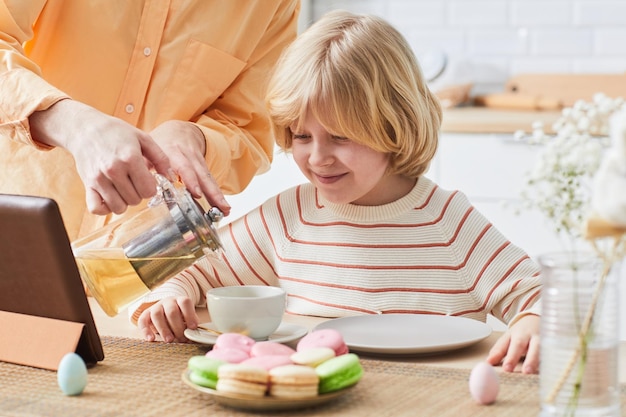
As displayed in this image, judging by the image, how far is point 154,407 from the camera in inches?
37.6

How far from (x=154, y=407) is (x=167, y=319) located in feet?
1.05

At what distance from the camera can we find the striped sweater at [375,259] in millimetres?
1545

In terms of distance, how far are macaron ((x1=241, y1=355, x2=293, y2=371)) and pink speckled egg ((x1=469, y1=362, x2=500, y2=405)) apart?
0.66 ft

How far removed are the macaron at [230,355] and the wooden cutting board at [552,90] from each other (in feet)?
8.55

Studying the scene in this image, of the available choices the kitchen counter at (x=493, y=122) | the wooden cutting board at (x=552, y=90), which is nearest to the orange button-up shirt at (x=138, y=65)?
the kitchen counter at (x=493, y=122)

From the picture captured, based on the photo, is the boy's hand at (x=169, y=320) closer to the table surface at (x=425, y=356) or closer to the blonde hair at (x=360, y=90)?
the table surface at (x=425, y=356)

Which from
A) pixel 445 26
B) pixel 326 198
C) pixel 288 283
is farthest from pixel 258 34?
pixel 445 26

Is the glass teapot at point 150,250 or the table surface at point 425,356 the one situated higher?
the glass teapot at point 150,250

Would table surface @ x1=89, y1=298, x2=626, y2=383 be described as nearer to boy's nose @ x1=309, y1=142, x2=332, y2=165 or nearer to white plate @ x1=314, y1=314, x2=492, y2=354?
white plate @ x1=314, y1=314, x2=492, y2=354

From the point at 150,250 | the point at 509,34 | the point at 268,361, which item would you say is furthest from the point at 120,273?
the point at 509,34

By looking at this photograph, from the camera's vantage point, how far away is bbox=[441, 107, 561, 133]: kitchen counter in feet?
9.90

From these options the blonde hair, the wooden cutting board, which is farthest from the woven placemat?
the wooden cutting board

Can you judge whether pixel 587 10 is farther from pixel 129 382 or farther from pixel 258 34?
pixel 129 382

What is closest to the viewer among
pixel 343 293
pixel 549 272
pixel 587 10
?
pixel 549 272
